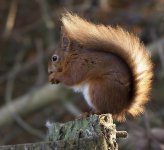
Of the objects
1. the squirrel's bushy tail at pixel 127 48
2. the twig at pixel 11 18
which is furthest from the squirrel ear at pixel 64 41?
the twig at pixel 11 18

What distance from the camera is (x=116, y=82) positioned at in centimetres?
253

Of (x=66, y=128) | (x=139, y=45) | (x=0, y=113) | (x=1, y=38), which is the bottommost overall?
(x=66, y=128)

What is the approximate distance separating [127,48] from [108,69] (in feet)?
0.51

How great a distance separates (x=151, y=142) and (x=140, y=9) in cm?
356

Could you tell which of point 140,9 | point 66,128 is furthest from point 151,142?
point 140,9

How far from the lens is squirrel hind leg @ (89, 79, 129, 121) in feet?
8.30

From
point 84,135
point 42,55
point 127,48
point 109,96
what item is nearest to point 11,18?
point 42,55

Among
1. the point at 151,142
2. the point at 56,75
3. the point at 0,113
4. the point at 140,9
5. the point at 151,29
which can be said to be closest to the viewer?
the point at 56,75

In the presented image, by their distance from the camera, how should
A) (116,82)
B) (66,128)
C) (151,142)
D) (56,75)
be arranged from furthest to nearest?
(151,142) < (56,75) < (116,82) < (66,128)

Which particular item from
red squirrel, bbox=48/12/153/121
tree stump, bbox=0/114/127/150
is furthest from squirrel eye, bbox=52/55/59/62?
tree stump, bbox=0/114/127/150

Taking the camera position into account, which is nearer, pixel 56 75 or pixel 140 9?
pixel 56 75

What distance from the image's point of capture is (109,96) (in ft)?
8.33

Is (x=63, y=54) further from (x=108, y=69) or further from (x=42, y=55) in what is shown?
(x=42, y=55)

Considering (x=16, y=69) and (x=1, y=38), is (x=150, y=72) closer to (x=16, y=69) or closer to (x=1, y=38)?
(x=16, y=69)
